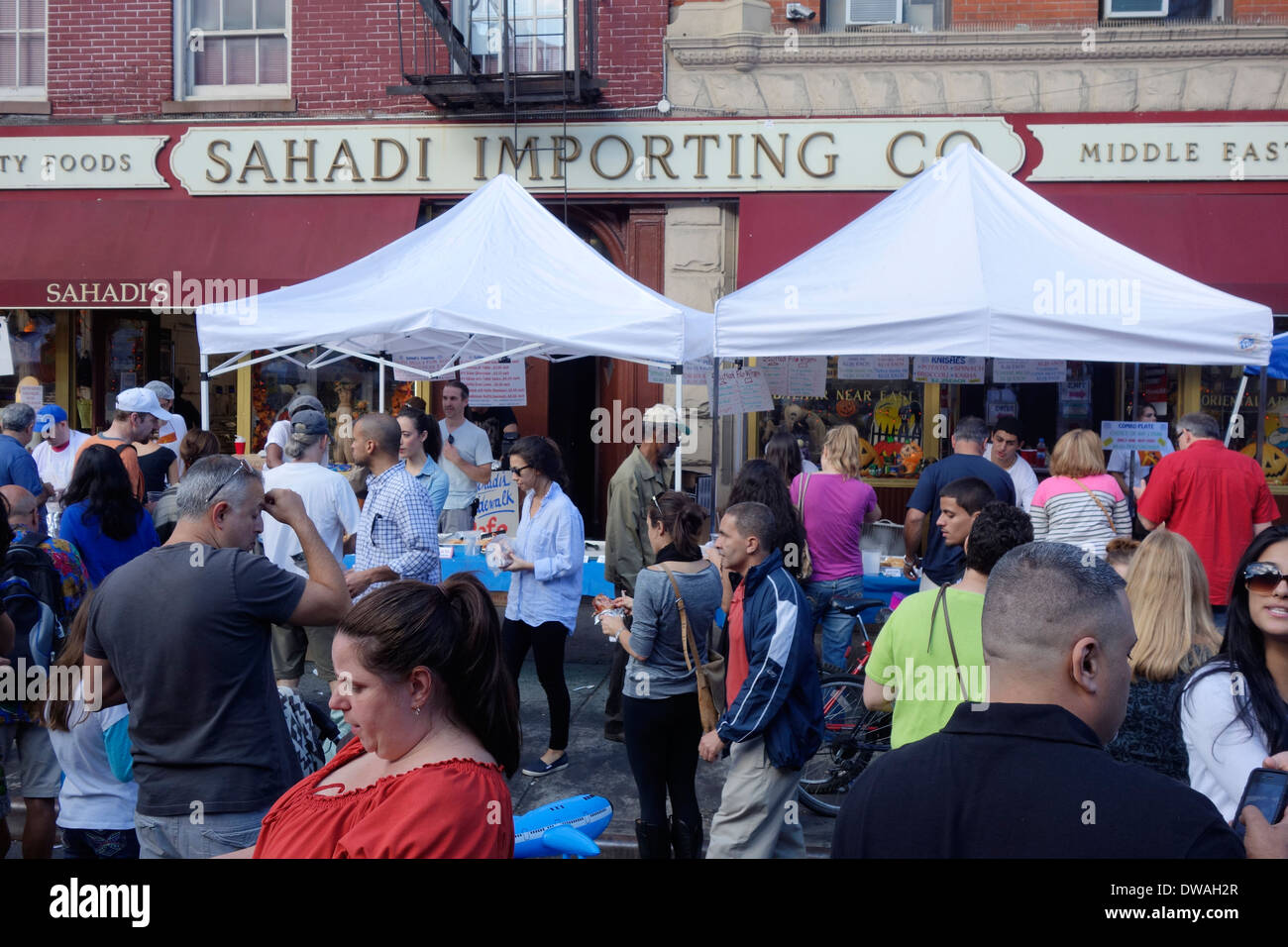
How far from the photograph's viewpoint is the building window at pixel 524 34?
38.7 feet

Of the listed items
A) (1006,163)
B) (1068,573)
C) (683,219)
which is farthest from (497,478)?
(1068,573)

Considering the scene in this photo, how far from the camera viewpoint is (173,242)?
11.7 metres

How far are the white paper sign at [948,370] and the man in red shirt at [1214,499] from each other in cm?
362

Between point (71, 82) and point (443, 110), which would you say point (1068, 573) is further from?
point (71, 82)

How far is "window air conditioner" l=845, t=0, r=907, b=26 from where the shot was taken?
37.4 feet

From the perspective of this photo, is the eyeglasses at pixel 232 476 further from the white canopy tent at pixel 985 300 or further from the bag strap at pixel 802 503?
the bag strap at pixel 802 503

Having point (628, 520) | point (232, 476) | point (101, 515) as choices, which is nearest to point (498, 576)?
point (628, 520)

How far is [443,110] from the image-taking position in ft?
38.4

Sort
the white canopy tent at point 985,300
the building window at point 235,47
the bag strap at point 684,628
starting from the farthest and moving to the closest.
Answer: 1. the building window at point 235,47
2. the white canopy tent at point 985,300
3. the bag strap at point 684,628

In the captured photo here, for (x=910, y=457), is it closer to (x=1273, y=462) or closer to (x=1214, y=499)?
(x=1273, y=462)

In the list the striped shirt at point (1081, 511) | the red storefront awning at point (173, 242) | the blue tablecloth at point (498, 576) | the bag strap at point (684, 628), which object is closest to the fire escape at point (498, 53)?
the red storefront awning at point (173, 242)

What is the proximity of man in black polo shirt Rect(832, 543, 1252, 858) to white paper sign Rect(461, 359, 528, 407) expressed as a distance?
8.31m

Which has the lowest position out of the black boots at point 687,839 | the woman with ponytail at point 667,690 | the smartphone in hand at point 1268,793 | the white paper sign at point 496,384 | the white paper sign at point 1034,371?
the black boots at point 687,839

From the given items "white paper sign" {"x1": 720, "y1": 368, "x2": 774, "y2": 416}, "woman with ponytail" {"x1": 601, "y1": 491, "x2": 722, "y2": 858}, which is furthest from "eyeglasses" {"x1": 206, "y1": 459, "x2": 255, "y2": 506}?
"white paper sign" {"x1": 720, "y1": 368, "x2": 774, "y2": 416}
